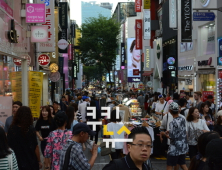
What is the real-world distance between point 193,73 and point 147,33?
18242 mm

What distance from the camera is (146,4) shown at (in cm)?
4606

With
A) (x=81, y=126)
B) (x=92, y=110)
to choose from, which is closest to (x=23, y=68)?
(x=92, y=110)

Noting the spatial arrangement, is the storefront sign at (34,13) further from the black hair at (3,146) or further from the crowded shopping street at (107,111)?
the black hair at (3,146)

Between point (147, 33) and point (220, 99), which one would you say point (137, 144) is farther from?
point (147, 33)

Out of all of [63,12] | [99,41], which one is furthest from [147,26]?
[99,41]

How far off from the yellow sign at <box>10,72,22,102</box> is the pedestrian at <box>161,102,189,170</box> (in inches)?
295

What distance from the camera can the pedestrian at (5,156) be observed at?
13.9 ft

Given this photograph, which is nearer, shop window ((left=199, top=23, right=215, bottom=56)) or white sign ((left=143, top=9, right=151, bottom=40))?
shop window ((left=199, top=23, right=215, bottom=56))

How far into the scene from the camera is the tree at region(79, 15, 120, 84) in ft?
201

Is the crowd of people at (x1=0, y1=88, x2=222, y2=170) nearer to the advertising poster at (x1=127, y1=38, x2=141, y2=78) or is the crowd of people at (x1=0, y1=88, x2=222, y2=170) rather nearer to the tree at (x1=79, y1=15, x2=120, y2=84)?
the tree at (x1=79, y1=15, x2=120, y2=84)

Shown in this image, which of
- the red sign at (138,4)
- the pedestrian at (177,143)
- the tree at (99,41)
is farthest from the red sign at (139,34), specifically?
the pedestrian at (177,143)

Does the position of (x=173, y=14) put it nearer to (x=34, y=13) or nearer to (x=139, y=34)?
(x=34, y=13)

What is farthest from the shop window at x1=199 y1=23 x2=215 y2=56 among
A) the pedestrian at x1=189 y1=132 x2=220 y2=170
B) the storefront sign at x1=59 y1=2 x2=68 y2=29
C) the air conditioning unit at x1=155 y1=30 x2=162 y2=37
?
the pedestrian at x1=189 y1=132 x2=220 y2=170

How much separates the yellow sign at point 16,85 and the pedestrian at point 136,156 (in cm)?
1100
